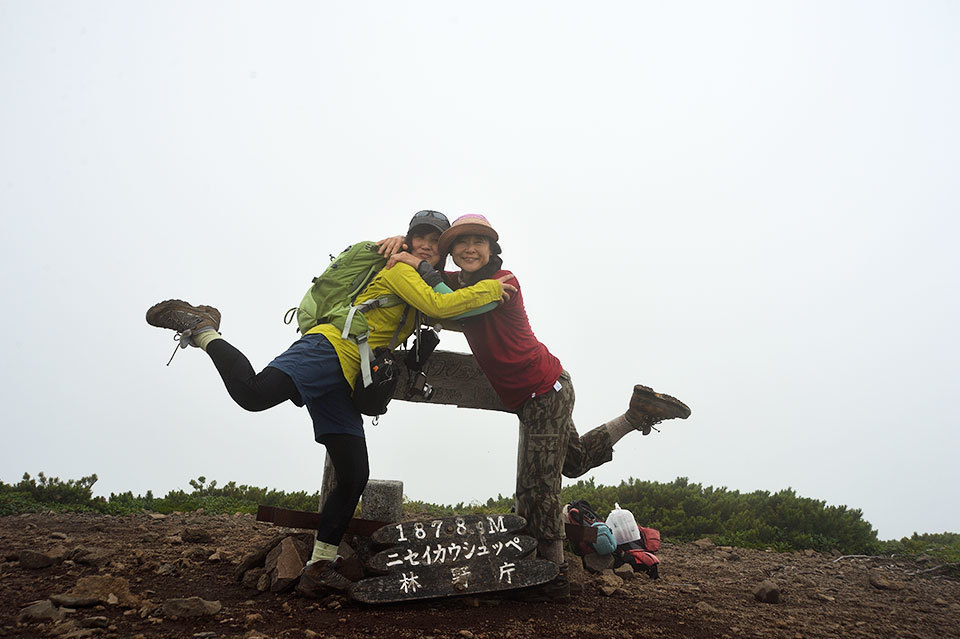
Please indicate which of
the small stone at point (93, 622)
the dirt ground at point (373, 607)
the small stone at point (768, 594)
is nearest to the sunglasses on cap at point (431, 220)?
the dirt ground at point (373, 607)

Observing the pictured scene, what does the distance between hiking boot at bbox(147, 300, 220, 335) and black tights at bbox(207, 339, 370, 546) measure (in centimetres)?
32

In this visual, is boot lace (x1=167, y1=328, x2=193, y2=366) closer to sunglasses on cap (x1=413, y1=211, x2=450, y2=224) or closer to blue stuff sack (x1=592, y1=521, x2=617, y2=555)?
sunglasses on cap (x1=413, y1=211, x2=450, y2=224)

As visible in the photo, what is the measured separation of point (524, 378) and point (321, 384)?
1658mm

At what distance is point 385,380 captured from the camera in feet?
13.5

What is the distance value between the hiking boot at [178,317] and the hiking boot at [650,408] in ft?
11.9

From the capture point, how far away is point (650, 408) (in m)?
5.65

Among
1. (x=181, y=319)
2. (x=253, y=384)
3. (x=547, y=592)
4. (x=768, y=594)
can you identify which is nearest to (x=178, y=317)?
(x=181, y=319)

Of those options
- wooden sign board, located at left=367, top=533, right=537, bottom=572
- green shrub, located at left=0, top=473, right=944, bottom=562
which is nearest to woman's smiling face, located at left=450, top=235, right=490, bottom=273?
Answer: wooden sign board, located at left=367, top=533, right=537, bottom=572

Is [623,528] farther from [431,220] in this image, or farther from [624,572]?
[431,220]

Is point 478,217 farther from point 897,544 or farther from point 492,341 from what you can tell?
point 897,544

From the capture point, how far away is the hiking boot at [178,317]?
4383 mm

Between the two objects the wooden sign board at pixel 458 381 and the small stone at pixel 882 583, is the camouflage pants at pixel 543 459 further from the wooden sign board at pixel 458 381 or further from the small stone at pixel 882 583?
the small stone at pixel 882 583

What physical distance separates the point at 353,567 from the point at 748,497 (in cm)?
950

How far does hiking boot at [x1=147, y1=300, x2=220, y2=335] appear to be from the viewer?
438 cm
